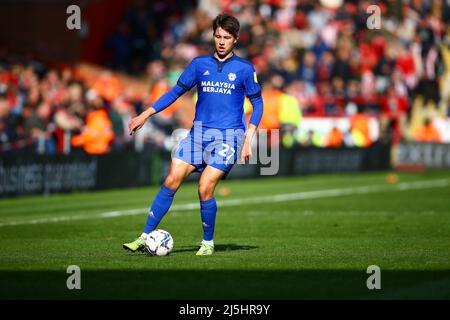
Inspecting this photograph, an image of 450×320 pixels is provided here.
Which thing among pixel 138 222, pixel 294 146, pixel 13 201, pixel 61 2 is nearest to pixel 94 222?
pixel 138 222

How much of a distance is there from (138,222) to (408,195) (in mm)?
8329

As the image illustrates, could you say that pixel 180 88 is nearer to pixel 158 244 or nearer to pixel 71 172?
pixel 158 244

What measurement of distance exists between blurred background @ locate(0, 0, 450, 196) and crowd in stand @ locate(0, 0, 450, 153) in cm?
5

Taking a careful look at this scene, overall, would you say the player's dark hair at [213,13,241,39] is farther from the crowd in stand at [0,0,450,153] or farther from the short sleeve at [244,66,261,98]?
the crowd in stand at [0,0,450,153]

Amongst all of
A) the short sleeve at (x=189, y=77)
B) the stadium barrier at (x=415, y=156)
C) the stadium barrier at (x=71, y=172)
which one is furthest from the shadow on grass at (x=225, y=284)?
the stadium barrier at (x=415, y=156)

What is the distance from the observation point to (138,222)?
16.1 meters

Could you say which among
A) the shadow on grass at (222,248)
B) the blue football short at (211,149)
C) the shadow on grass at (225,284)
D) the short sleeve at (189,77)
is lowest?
the shadow on grass at (225,284)

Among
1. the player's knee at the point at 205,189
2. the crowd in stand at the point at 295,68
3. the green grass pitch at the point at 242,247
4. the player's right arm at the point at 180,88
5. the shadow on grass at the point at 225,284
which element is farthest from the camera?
the crowd in stand at the point at 295,68

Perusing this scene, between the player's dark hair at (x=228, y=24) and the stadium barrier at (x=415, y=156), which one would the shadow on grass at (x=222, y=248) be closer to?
the player's dark hair at (x=228, y=24)

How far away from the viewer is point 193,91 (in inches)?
1214

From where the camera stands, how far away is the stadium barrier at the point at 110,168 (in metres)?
21.1

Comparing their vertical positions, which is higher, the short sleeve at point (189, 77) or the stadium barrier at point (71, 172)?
the short sleeve at point (189, 77)
